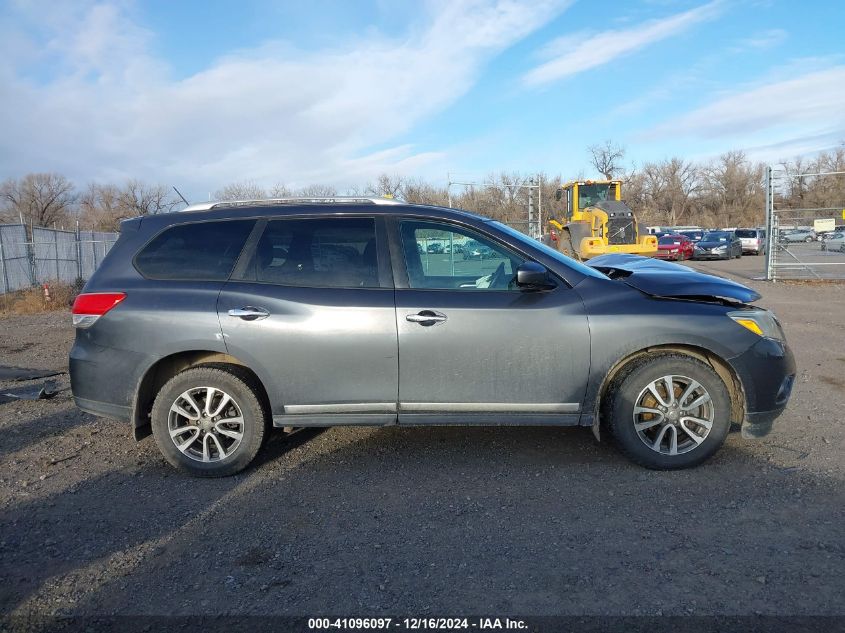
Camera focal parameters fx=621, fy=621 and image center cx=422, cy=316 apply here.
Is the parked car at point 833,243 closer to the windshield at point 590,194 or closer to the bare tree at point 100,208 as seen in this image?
the windshield at point 590,194

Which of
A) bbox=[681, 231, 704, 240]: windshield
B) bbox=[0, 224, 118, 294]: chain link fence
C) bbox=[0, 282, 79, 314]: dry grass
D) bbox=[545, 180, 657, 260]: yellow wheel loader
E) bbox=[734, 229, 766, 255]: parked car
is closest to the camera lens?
bbox=[0, 282, 79, 314]: dry grass

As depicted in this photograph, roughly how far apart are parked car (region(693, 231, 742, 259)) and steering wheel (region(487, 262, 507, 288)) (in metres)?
31.6

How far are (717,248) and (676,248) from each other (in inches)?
79.3

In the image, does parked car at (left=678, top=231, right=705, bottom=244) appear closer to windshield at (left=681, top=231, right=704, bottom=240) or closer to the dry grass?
windshield at (left=681, top=231, right=704, bottom=240)

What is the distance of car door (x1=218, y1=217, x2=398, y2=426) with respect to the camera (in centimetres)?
423

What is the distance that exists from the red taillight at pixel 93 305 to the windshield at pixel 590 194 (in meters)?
20.5

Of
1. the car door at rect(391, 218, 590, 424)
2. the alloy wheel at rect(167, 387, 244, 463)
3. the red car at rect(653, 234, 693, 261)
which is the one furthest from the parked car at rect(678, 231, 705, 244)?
the alloy wheel at rect(167, 387, 244, 463)

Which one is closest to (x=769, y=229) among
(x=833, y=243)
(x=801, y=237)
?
(x=801, y=237)

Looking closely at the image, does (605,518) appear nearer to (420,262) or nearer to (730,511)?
(730,511)

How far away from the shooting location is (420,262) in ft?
14.7

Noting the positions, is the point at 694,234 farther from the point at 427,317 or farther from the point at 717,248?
the point at 427,317

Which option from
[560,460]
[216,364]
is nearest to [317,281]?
[216,364]

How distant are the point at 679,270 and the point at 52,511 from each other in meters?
4.81

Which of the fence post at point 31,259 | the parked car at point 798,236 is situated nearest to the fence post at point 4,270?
the fence post at point 31,259
